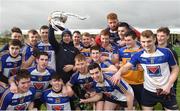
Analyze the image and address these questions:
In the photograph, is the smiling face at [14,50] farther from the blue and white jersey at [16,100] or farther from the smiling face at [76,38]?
the smiling face at [76,38]

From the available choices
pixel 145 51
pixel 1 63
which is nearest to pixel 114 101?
pixel 145 51

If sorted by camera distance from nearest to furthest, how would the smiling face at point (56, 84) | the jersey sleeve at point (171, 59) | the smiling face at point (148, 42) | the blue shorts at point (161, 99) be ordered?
1. the smiling face at point (148, 42)
2. the jersey sleeve at point (171, 59)
3. the blue shorts at point (161, 99)
4. the smiling face at point (56, 84)

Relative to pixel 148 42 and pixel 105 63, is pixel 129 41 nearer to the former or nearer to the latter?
pixel 105 63

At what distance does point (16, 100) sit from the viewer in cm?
668

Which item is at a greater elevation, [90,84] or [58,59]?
[58,59]

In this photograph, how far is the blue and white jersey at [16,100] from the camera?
6.60m

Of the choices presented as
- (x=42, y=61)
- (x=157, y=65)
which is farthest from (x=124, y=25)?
(x=42, y=61)

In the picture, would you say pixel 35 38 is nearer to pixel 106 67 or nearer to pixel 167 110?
pixel 106 67

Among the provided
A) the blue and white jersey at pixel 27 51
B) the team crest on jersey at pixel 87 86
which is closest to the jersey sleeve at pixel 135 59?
the team crest on jersey at pixel 87 86

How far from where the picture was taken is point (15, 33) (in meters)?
7.94

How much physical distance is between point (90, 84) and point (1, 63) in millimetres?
1914

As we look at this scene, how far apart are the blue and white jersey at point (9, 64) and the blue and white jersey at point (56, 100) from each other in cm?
83

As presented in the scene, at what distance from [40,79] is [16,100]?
79cm

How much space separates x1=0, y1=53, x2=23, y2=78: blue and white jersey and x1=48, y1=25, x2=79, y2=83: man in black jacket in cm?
87
